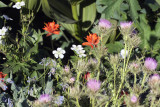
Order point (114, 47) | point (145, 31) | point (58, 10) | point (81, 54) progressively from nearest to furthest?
point (81, 54), point (114, 47), point (145, 31), point (58, 10)

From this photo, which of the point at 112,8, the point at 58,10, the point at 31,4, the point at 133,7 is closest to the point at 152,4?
the point at 133,7

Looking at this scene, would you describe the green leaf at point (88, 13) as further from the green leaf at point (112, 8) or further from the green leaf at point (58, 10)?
the green leaf at point (112, 8)

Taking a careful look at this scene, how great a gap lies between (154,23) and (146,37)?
0.81 ft

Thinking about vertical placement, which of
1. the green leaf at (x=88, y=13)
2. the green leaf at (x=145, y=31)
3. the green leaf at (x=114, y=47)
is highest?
the green leaf at (x=88, y=13)

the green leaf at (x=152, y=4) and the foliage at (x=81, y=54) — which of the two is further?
the green leaf at (x=152, y=4)

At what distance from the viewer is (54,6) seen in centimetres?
219

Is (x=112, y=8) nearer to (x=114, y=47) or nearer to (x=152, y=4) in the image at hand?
(x=114, y=47)

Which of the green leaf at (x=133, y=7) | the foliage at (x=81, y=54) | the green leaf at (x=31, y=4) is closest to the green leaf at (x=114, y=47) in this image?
the foliage at (x=81, y=54)

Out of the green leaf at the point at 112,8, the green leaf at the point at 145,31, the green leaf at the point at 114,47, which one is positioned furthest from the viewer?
the green leaf at the point at 145,31

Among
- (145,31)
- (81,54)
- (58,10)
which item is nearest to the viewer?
(81,54)

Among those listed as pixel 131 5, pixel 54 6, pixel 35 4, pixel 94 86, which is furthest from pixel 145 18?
pixel 94 86

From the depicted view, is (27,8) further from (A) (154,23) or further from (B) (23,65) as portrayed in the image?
(A) (154,23)

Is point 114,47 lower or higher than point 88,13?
lower

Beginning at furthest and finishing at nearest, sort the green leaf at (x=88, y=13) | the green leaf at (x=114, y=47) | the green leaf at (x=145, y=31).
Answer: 1. the green leaf at (x=88, y=13)
2. the green leaf at (x=145, y=31)
3. the green leaf at (x=114, y=47)
